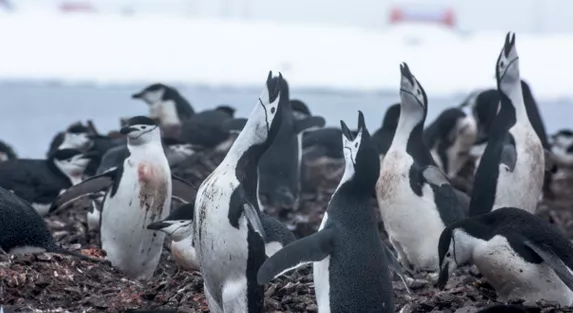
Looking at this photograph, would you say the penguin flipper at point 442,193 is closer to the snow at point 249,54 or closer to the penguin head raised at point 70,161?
the penguin head raised at point 70,161

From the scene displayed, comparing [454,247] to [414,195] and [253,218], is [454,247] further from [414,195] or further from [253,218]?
[253,218]

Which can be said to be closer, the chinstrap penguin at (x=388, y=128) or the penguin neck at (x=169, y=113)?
the chinstrap penguin at (x=388, y=128)

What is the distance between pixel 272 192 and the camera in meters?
7.68

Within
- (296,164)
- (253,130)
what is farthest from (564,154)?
(253,130)

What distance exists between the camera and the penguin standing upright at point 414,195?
18.6 feet

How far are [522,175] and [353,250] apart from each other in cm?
256

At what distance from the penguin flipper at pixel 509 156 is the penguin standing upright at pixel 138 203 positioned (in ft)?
6.48

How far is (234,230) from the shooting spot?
3.95 metres

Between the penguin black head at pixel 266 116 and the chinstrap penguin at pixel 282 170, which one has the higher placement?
the penguin black head at pixel 266 116

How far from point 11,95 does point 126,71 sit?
2.56 metres

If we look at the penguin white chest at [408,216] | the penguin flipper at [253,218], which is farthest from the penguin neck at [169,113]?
the penguin flipper at [253,218]

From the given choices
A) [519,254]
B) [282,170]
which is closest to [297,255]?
[519,254]

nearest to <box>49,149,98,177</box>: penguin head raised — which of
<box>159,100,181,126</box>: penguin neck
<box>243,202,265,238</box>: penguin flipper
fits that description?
<box>159,100,181,126</box>: penguin neck

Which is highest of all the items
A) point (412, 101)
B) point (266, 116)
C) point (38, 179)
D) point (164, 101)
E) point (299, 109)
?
point (266, 116)
